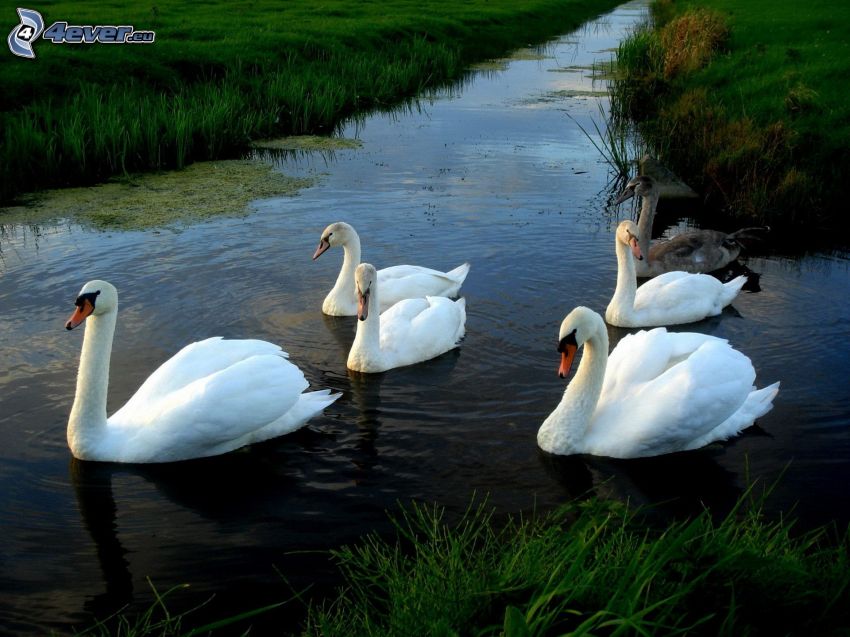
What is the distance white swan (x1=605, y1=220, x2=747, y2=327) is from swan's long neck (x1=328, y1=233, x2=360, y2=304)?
2641 millimetres

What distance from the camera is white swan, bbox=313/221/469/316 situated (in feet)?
31.7

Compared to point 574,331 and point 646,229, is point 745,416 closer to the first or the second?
point 574,331

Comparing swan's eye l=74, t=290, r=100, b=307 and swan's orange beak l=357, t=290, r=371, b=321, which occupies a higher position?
swan's eye l=74, t=290, r=100, b=307

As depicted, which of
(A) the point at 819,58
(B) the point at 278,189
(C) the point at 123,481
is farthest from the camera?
(A) the point at 819,58

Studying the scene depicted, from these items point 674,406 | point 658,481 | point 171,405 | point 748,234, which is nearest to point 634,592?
point 658,481

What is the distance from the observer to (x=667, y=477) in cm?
649

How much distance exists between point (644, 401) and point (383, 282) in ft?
12.6

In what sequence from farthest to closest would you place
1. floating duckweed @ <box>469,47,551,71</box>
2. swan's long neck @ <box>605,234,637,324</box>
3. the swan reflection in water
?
floating duckweed @ <box>469,47,551,71</box> → swan's long neck @ <box>605,234,637,324</box> → the swan reflection in water

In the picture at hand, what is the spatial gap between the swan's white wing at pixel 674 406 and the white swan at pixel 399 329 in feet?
6.83

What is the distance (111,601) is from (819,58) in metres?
20.5

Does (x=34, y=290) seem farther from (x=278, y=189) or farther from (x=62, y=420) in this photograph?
(x=278, y=189)

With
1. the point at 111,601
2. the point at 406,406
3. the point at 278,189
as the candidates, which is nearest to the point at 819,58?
the point at 278,189

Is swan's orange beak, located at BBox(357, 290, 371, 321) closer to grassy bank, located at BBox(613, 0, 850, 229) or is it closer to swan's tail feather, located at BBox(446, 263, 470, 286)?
swan's tail feather, located at BBox(446, 263, 470, 286)

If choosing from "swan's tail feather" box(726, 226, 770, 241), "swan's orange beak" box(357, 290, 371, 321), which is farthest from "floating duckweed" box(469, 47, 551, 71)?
"swan's orange beak" box(357, 290, 371, 321)
